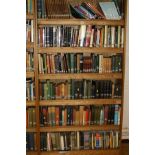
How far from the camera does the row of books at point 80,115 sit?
3.38 meters

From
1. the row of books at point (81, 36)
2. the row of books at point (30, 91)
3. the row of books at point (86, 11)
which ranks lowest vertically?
the row of books at point (30, 91)

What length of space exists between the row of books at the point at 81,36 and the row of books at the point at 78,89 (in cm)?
49

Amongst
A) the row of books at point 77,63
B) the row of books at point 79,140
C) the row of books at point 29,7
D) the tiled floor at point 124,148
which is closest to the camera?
the row of books at point 29,7

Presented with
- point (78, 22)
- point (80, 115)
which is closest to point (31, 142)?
point (80, 115)

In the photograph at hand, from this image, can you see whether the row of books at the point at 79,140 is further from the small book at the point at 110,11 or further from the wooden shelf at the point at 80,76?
the small book at the point at 110,11

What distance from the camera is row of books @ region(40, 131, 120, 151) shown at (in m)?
3.43

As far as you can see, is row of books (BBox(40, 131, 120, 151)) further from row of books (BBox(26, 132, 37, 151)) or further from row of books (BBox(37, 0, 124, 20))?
row of books (BBox(37, 0, 124, 20))

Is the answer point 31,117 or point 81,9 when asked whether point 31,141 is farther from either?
point 81,9

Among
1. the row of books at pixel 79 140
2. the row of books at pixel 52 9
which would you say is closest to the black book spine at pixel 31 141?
the row of books at pixel 79 140

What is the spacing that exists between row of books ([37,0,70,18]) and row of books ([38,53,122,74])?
0.49m

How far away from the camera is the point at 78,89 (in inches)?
133

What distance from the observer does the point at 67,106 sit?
11.2ft
